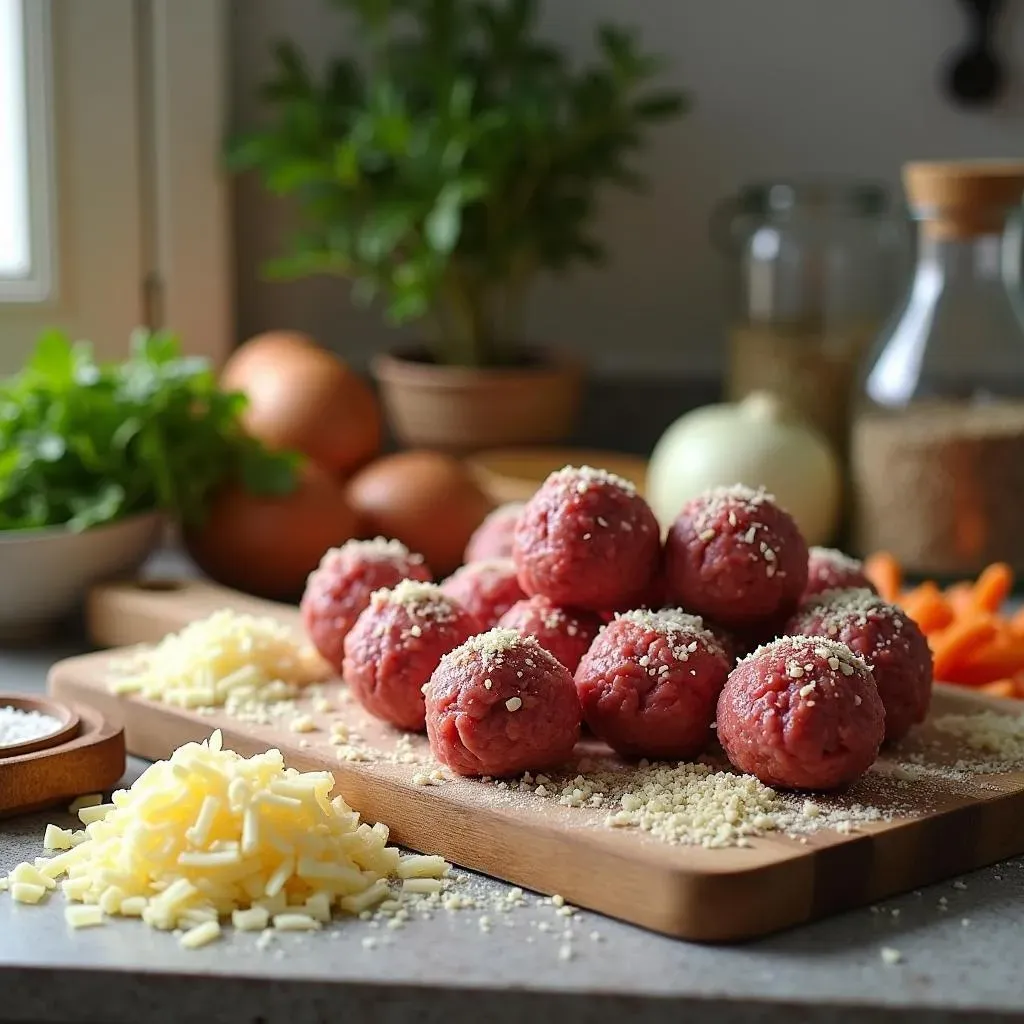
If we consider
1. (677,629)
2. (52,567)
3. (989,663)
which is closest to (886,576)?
(989,663)

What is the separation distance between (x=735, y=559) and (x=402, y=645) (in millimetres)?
240

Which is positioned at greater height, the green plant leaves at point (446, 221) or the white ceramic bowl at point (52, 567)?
the green plant leaves at point (446, 221)

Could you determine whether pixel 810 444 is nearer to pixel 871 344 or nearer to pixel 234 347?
pixel 871 344

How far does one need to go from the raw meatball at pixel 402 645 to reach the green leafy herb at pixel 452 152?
0.86m

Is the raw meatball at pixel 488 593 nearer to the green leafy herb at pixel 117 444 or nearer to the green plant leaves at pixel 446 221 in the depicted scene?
the green leafy herb at pixel 117 444

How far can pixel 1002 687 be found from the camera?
1.42m

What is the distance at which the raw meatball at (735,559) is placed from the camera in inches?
45.7

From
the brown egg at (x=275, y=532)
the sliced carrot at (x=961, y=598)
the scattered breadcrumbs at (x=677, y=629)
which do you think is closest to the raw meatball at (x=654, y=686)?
the scattered breadcrumbs at (x=677, y=629)

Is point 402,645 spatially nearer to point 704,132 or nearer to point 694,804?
point 694,804

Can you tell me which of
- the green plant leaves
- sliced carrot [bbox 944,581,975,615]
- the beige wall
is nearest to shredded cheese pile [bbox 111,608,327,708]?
sliced carrot [bbox 944,581,975,615]

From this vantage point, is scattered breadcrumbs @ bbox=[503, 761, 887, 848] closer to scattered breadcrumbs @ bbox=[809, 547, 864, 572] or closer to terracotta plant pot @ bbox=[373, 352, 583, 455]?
scattered breadcrumbs @ bbox=[809, 547, 864, 572]

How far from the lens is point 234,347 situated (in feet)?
7.55

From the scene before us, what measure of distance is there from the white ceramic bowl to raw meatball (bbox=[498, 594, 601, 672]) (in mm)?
597

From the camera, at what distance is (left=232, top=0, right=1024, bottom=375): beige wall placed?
7.30ft
